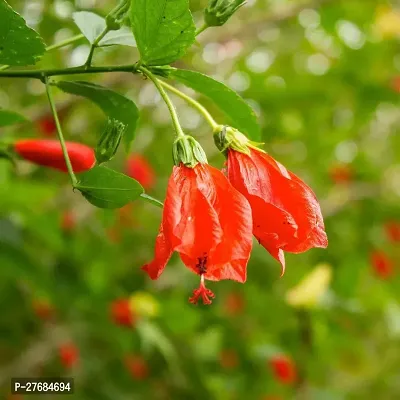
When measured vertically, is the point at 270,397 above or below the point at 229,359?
below

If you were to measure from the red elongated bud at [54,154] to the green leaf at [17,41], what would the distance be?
0.17 metres

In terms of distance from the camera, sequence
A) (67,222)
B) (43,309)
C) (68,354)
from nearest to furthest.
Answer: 1. (67,222)
2. (68,354)
3. (43,309)

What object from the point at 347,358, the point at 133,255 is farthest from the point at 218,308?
the point at 347,358

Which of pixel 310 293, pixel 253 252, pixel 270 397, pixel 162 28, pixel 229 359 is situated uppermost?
pixel 162 28

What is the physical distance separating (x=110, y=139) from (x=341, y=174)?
1959mm

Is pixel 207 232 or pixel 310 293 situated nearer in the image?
pixel 207 232

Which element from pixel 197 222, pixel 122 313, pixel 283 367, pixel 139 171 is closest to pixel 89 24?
pixel 197 222

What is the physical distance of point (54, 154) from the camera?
75cm

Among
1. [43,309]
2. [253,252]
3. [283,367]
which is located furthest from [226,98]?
[43,309]

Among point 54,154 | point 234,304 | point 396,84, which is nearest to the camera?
point 54,154

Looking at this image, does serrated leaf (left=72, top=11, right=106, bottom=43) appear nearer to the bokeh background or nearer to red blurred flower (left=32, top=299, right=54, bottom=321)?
the bokeh background

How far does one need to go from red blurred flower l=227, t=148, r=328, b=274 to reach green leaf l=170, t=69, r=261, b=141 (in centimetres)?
9

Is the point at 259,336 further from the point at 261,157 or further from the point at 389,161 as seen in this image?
the point at 261,157

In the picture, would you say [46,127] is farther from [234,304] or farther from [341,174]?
[341,174]
